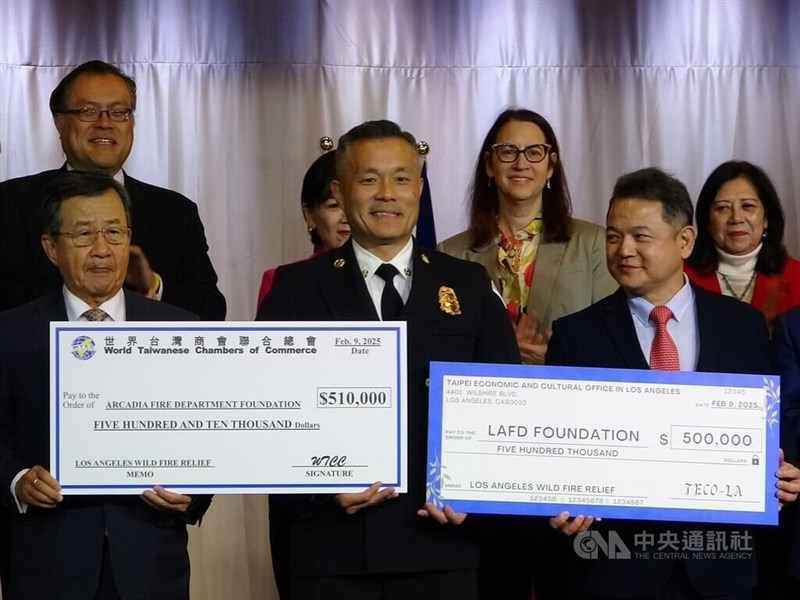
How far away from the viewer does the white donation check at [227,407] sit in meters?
2.93

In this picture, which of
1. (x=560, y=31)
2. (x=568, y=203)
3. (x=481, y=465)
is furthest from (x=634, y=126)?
(x=481, y=465)

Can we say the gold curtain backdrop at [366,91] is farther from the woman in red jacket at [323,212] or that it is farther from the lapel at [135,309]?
the lapel at [135,309]

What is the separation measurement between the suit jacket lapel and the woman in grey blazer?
553 millimetres

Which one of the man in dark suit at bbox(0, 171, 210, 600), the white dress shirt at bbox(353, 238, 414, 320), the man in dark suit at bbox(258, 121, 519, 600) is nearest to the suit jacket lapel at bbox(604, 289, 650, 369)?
the man in dark suit at bbox(258, 121, 519, 600)

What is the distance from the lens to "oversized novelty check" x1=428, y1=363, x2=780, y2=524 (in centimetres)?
294

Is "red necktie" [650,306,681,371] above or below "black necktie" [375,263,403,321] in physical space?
below

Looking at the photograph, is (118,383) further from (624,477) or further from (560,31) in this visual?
(560,31)

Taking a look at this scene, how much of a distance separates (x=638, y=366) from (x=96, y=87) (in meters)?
1.91

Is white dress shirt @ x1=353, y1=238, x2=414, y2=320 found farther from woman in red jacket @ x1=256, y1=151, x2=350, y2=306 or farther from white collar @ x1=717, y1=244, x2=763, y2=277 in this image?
white collar @ x1=717, y1=244, x2=763, y2=277

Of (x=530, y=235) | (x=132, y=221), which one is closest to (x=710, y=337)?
(x=530, y=235)

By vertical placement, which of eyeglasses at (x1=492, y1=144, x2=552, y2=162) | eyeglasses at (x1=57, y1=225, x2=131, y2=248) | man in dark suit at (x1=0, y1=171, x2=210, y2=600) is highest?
eyeglasses at (x1=492, y1=144, x2=552, y2=162)

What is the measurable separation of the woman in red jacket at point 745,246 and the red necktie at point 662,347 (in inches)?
31.7

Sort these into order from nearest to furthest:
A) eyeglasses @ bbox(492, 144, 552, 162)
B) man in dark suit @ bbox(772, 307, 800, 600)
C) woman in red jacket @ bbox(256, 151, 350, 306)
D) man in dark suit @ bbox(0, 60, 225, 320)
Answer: man in dark suit @ bbox(772, 307, 800, 600) → man in dark suit @ bbox(0, 60, 225, 320) → eyeglasses @ bbox(492, 144, 552, 162) → woman in red jacket @ bbox(256, 151, 350, 306)

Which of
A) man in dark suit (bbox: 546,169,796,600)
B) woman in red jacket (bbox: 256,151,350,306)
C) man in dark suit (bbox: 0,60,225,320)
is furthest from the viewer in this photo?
woman in red jacket (bbox: 256,151,350,306)
